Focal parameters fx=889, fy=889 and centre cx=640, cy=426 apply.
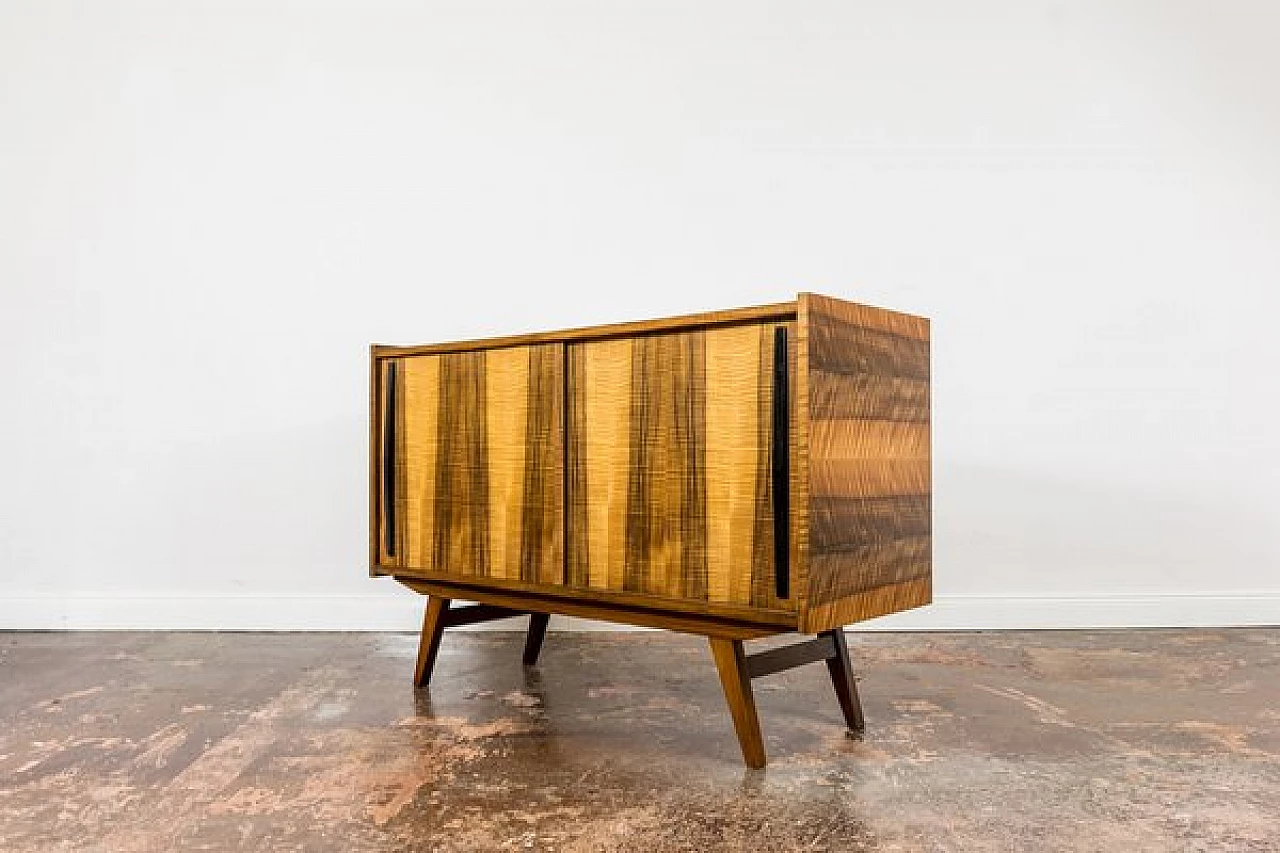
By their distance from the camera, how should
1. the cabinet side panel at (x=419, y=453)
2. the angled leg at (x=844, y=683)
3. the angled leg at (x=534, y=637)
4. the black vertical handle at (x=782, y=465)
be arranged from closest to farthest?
1. the black vertical handle at (x=782, y=465)
2. the angled leg at (x=844, y=683)
3. the cabinet side panel at (x=419, y=453)
4. the angled leg at (x=534, y=637)

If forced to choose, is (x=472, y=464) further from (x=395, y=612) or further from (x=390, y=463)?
(x=395, y=612)

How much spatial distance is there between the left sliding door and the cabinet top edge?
0.06 ft

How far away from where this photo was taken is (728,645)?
5.36 ft

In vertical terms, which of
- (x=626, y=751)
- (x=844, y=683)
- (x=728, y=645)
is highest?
(x=728, y=645)

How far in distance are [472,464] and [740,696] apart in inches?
31.7

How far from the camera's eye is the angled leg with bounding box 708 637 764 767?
5.36 ft

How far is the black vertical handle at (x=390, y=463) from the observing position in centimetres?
222

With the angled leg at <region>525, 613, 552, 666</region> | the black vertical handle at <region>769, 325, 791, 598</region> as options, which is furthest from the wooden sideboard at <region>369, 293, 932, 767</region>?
the angled leg at <region>525, 613, 552, 666</region>

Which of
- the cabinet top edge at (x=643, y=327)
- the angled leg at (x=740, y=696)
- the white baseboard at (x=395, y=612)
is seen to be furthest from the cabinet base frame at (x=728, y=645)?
the white baseboard at (x=395, y=612)

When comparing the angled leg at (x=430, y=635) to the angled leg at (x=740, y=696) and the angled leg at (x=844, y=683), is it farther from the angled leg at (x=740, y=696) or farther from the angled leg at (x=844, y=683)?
the angled leg at (x=844, y=683)

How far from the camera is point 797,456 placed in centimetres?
150

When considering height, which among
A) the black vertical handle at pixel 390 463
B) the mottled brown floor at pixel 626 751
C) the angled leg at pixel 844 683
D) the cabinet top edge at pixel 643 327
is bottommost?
the mottled brown floor at pixel 626 751

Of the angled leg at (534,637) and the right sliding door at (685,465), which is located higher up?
the right sliding door at (685,465)

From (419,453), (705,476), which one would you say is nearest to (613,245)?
(419,453)
